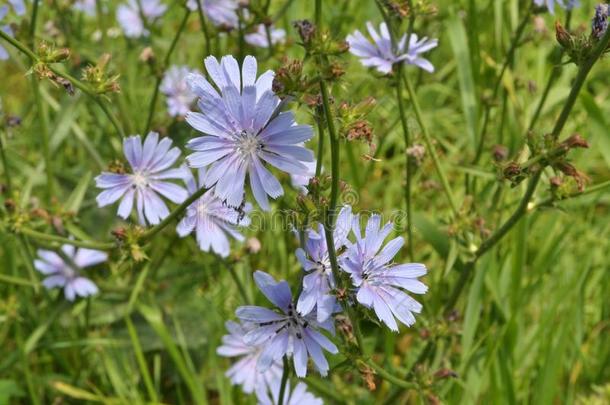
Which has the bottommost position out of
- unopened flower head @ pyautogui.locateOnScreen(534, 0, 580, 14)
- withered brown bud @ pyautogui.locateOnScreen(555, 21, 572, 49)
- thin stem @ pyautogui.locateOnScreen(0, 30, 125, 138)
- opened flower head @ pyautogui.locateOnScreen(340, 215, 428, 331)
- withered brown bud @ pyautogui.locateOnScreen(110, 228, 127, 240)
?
opened flower head @ pyautogui.locateOnScreen(340, 215, 428, 331)

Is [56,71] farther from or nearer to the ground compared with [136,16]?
nearer to the ground

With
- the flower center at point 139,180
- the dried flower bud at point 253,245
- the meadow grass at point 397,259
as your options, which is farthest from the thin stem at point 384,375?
the flower center at point 139,180

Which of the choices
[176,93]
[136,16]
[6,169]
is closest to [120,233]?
[6,169]

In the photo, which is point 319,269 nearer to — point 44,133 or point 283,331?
point 283,331

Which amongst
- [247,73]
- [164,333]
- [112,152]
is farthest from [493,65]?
[247,73]

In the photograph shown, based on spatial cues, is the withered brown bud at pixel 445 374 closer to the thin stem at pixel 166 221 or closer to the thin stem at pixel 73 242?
the thin stem at pixel 166 221

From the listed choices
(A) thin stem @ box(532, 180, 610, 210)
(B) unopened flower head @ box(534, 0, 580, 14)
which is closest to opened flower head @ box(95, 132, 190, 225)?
(A) thin stem @ box(532, 180, 610, 210)

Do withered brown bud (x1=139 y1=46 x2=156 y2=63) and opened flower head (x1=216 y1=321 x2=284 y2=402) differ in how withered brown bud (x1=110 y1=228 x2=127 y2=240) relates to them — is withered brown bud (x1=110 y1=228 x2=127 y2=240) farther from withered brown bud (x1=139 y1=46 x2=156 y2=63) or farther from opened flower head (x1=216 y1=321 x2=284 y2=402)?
withered brown bud (x1=139 y1=46 x2=156 y2=63)
